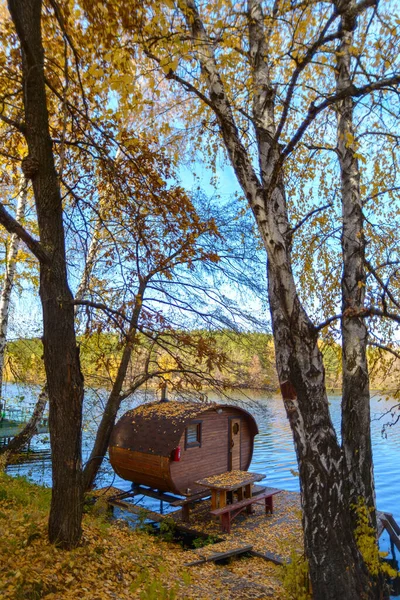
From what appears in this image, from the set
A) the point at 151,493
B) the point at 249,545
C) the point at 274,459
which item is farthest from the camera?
the point at 274,459

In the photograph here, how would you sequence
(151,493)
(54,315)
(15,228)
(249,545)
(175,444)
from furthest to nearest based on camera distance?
(151,493) < (175,444) < (249,545) < (54,315) < (15,228)

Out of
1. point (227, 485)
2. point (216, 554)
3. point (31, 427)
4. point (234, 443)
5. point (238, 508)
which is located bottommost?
point (216, 554)

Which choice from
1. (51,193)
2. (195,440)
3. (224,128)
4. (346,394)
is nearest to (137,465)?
(195,440)

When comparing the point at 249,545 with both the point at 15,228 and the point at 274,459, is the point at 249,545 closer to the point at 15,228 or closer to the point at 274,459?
the point at 15,228

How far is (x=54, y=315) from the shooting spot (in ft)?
18.5

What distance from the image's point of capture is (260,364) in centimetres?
1145

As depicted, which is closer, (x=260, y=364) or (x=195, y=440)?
(x=260, y=364)

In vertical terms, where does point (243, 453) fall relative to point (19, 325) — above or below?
below

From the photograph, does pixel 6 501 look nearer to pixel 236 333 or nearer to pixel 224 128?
pixel 236 333

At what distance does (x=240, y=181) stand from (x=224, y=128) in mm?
681

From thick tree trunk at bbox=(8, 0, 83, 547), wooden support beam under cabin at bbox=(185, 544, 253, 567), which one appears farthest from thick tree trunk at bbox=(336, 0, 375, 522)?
wooden support beam under cabin at bbox=(185, 544, 253, 567)

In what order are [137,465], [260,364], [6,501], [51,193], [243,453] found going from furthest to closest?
[243,453] < [137,465] < [260,364] < [6,501] < [51,193]

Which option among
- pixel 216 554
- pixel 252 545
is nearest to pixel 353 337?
pixel 216 554

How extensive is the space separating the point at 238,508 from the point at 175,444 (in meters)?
2.29
